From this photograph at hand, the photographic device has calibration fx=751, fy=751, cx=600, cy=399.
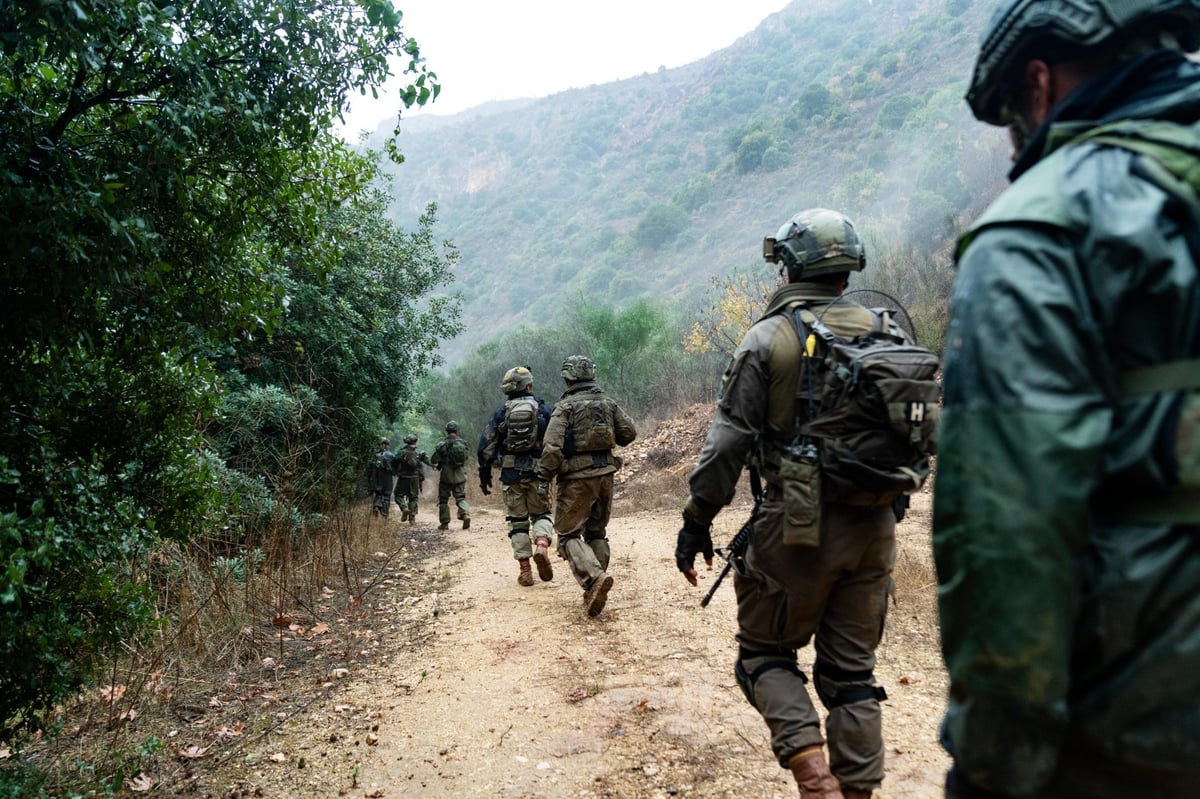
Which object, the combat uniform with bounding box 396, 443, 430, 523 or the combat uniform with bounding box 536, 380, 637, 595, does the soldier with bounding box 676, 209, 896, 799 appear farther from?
the combat uniform with bounding box 396, 443, 430, 523

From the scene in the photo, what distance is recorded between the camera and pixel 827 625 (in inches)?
113

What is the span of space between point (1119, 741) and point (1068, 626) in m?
0.19

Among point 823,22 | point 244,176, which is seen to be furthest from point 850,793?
point 823,22

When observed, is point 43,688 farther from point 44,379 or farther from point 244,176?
point 244,176

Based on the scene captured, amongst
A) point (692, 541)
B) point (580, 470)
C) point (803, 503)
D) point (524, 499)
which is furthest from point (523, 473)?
point (803, 503)

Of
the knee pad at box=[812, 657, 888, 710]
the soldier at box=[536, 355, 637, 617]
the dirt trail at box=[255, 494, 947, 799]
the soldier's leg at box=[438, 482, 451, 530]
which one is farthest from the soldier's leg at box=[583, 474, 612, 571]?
the soldier's leg at box=[438, 482, 451, 530]

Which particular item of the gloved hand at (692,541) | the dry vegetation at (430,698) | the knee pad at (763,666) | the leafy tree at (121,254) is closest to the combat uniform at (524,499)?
the dry vegetation at (430,698)

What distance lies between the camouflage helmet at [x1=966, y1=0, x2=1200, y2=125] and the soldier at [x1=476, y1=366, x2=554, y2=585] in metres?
6.19

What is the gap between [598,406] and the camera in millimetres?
6719

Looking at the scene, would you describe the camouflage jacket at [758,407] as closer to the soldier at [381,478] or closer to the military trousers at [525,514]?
the military trousers at [525,514]

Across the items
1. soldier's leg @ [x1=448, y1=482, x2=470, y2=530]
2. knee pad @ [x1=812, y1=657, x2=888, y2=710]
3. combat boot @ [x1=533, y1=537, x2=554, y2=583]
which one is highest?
knee pad @ [x1=812, y1=657, x2=888, y2=710]

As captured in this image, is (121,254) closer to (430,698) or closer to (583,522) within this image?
(430,698)

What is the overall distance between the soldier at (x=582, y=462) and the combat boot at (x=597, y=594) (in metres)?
0.32

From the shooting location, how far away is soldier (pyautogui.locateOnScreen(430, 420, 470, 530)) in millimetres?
13961
